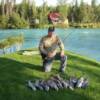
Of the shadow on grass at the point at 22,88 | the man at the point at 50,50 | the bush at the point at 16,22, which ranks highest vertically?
the man at the point at 50,50

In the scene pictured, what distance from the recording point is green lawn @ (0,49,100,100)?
7951 millimetres

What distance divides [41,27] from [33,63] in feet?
199

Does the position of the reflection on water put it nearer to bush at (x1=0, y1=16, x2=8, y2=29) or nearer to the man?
the man

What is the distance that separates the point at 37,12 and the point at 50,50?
71978 millimetres

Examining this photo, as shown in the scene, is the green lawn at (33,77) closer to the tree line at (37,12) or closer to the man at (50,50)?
the man at (50,50)

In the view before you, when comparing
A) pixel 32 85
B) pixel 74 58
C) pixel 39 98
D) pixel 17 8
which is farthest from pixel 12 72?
pixel 17 8

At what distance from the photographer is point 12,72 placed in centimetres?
972

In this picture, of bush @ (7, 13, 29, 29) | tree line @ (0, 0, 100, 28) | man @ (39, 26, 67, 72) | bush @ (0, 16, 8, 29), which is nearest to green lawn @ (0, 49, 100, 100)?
man @ (39, 26, 67, 72)

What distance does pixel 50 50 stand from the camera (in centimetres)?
963

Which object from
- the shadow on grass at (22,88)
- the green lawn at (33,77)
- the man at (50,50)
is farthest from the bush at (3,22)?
the man at (50,50)

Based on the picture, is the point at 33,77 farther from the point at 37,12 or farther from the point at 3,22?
the point at 37,12

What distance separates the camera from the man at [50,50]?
31.4ft

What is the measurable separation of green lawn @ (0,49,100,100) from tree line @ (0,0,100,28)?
53123 mm

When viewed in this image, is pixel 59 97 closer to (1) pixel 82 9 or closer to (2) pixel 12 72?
(2) pixel 12 72
